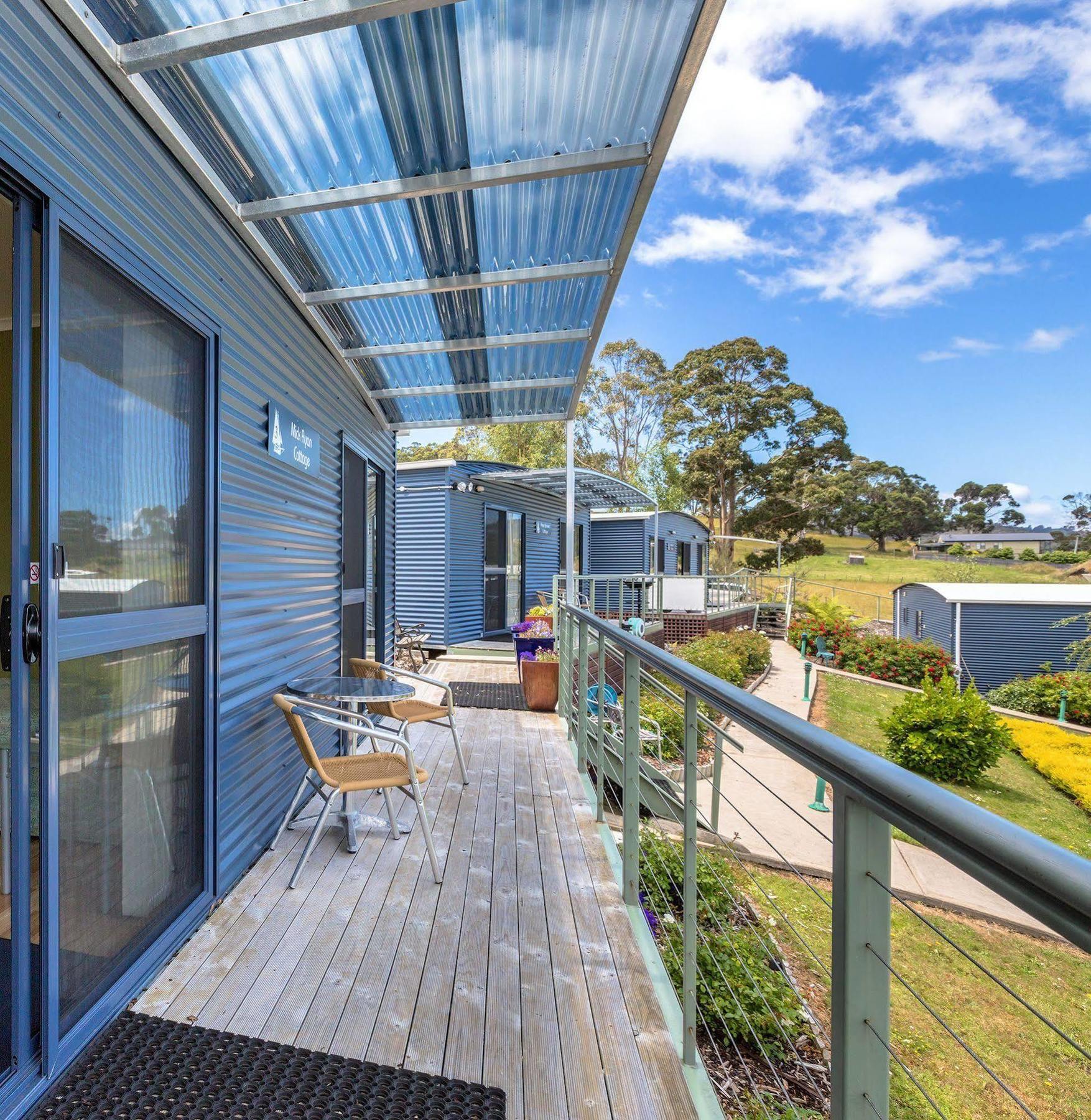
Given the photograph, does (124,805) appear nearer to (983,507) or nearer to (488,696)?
(488,696)

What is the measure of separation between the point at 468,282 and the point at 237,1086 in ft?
9.58

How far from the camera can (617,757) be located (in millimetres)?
4730

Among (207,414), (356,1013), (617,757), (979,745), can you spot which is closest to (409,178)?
(207,414)

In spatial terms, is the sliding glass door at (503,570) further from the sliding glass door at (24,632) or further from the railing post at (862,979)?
the railing post at (862,979)

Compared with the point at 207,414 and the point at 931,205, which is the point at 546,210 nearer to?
the point at 207,414

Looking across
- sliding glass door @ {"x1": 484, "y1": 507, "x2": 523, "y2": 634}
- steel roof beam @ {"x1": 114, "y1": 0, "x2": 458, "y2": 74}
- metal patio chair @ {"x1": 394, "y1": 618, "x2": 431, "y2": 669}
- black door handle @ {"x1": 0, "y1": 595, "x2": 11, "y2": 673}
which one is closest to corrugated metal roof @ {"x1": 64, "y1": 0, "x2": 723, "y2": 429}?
steel roof beam @ {"x1": 114, "y1": 0, "x2": 458, "y2": 74}

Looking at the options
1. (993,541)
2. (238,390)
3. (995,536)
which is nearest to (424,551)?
(238,390)

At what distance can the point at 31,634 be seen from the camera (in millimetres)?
1455

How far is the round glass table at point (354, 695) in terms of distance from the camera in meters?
2.88

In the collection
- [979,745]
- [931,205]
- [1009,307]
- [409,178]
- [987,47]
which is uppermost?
[987,47]

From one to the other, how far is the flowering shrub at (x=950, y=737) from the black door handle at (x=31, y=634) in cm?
898

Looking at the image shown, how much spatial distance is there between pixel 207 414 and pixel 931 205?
243ft

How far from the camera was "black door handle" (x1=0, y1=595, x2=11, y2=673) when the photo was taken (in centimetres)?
146

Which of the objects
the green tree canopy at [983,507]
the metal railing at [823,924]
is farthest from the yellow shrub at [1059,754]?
the green tree canopy at [983,507]
